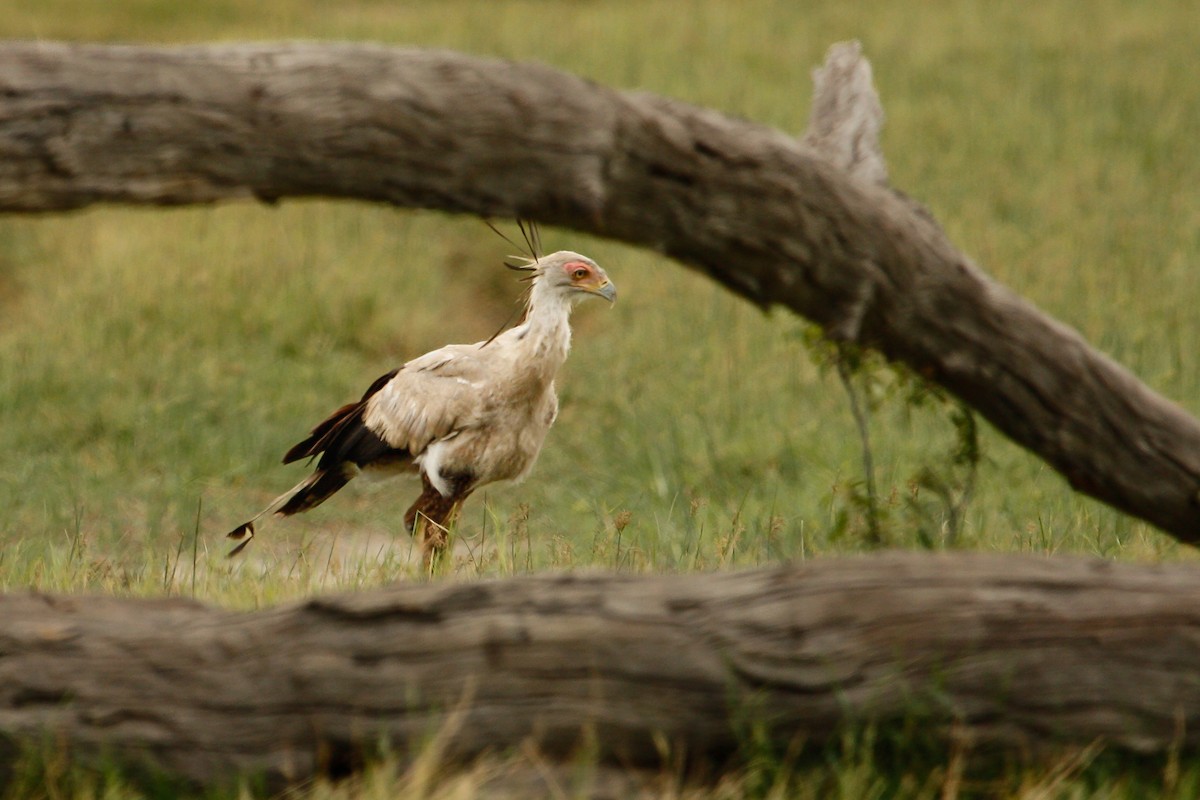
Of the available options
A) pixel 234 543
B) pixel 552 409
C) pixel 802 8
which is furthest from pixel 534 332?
pixel 802 8

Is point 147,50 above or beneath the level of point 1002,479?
above

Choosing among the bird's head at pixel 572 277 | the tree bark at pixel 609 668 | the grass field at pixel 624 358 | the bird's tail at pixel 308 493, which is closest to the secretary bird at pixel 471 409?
the bird's head at pixel 572 277

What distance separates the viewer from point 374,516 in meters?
7.22

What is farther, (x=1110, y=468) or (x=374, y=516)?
(x=374, y=516)

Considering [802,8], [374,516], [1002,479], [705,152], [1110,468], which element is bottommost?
[374,516]

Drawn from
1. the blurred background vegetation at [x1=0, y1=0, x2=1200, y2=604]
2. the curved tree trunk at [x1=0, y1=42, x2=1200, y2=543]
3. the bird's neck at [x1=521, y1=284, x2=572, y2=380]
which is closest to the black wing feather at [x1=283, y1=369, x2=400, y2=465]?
the blurred background vegetation at [x1=0, y1=0, x2=1200, y2=604]

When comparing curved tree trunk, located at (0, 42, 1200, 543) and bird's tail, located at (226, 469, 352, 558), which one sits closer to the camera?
curved tree trunk, located at (0, 42, 1200, 543)

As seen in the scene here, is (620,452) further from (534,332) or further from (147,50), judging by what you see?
(147,50)

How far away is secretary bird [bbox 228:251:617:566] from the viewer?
17.4 feet

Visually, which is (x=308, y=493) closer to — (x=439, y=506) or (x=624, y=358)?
(x=439, y=506)

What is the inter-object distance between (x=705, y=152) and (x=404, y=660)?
1080 millimetres

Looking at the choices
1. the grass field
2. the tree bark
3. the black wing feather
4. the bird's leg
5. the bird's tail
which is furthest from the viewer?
the bird's tail

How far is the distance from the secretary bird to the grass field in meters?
0.24

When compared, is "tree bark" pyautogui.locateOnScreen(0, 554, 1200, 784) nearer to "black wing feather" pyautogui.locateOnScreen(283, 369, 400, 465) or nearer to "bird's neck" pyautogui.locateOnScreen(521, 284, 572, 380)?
"bird's neck" pyautogui.locateOnScreen(521, 284, 572, 380)
